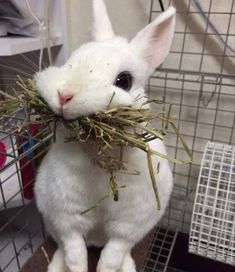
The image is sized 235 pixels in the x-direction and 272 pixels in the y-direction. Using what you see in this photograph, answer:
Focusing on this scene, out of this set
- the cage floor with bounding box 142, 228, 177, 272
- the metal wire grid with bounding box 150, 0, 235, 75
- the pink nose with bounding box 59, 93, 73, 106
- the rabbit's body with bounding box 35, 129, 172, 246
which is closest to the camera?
the pink nose with bounding box 59, 93, 73, 106

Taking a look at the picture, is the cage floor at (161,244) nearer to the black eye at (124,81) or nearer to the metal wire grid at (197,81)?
the metal wire grid at (197,81)

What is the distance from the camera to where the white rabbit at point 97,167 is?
49cm

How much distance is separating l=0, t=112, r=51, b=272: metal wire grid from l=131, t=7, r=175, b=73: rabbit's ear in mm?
292

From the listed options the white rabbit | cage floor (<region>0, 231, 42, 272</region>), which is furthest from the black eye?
cage floor (<region>0, 231, 42, 272</region>)

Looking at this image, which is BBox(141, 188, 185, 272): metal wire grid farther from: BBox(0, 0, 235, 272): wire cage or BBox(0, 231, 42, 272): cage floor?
BBox(0, 231, 42, 272): cage floor

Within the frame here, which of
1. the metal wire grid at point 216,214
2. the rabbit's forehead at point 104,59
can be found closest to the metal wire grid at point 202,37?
the metal wire grid at point 216,214

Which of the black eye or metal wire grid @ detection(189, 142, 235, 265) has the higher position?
the black eye

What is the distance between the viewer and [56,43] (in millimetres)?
1040

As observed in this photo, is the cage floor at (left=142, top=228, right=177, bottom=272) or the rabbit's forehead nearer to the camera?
the rabbit's forehead

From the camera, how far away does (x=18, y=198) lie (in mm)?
921

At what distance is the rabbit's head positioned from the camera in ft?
1.49

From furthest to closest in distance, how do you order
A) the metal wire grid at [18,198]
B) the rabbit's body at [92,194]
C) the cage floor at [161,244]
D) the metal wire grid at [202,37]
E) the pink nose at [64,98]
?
the cage floor at [161,244], the metal wire grid at [202,37], the metal wire grid at [18,198], the rabbit's body at [92,194], the pink nose at [64,98]

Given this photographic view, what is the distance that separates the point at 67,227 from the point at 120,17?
2.41 feet

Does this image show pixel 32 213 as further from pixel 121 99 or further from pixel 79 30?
pixel 121 99
